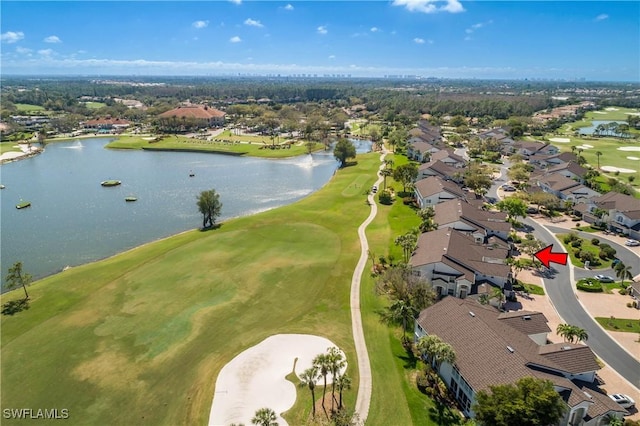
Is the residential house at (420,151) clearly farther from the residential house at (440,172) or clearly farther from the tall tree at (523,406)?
the tall tree at (523,406)

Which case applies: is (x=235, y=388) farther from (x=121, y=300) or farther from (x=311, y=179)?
(x=311, y=179)

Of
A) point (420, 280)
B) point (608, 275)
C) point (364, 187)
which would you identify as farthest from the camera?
point (364, 187)

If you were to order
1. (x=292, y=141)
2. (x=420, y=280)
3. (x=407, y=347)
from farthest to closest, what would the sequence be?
(x=292, y=141) < (x=420, y=280) < (x=407, y=347)

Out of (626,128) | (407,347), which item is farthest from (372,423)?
(626,128)

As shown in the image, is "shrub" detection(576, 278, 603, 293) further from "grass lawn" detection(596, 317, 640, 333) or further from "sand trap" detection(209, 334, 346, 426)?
"sand trap" detection(209, 334, 346, 426)

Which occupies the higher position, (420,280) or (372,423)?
(420,280)

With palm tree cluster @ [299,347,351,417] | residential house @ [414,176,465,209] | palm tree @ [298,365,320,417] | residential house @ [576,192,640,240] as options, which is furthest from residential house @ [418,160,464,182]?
palm tree @ [298,365,320,417]

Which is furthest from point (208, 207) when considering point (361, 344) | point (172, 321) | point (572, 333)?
point (572, 333)
